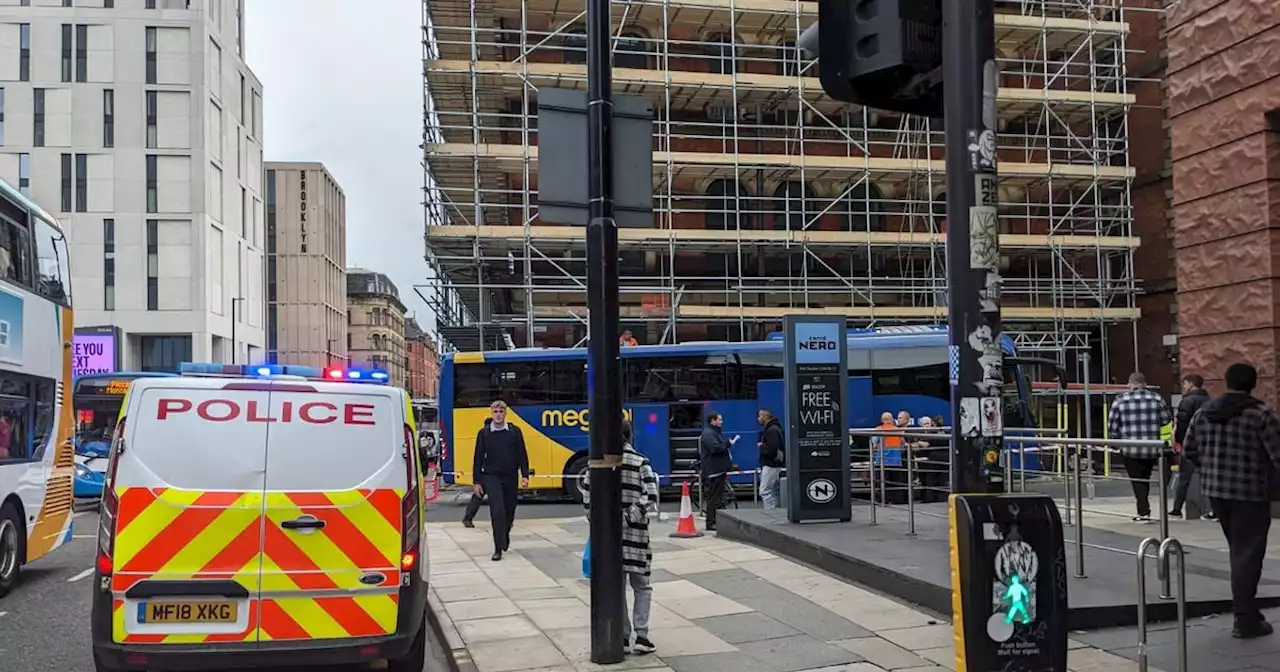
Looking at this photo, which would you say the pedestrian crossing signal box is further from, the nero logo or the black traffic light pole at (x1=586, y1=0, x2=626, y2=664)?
the nero logo

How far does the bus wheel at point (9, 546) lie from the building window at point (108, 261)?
52.4m

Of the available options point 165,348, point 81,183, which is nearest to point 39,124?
point 81,183

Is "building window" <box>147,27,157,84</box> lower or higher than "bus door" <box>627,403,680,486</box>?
higher

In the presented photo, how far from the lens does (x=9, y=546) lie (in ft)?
35.8

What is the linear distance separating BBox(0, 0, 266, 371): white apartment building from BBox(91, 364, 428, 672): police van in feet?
185

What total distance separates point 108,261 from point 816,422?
56.7 metres

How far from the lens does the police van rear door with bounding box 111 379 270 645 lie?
6.01 meters

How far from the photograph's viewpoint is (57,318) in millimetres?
12789

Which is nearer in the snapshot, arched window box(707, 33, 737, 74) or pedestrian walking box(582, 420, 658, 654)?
pedestrian walking box(582, 420, 658, 654)

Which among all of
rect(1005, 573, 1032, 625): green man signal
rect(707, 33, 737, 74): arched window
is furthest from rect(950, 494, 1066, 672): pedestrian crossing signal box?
rect(707, 33, 737, 74): arched window

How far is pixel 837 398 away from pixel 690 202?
20.5 m

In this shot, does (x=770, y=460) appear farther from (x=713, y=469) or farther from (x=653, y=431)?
(x=653, y=431)

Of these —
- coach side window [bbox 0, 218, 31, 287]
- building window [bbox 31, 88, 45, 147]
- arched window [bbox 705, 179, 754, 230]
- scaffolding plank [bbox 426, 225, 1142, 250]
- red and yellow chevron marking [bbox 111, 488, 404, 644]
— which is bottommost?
red and yellow chevron marking [bbox 111, 488, 404, 644]

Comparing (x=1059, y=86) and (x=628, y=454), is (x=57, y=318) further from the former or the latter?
(x=1059, y=86)
